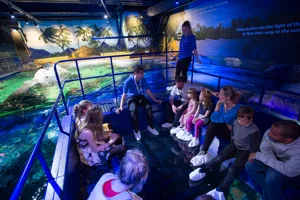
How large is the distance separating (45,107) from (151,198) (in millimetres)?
5914

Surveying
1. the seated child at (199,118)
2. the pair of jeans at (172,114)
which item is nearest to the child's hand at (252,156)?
the seated child at (199,118)

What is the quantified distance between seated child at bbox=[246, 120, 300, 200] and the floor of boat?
42 cm

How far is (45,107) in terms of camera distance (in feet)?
19.0

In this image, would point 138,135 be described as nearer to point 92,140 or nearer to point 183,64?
point 92,140

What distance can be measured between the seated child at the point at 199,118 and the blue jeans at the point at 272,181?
3.37 feet

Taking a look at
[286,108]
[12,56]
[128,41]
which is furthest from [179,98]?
[12,56]

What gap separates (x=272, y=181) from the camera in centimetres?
135

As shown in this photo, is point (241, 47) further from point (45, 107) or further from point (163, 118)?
point (45, 107)

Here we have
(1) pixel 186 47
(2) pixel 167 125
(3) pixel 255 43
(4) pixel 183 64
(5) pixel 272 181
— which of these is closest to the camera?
(5) pixel 272 181

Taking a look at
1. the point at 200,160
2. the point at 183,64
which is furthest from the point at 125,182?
the point at 183,64

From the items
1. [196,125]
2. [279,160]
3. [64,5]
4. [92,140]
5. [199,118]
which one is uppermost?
[64,5]

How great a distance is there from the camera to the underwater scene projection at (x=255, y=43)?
4293mm

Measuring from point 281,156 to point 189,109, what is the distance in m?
1.50

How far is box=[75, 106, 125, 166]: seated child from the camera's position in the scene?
1639 mm
